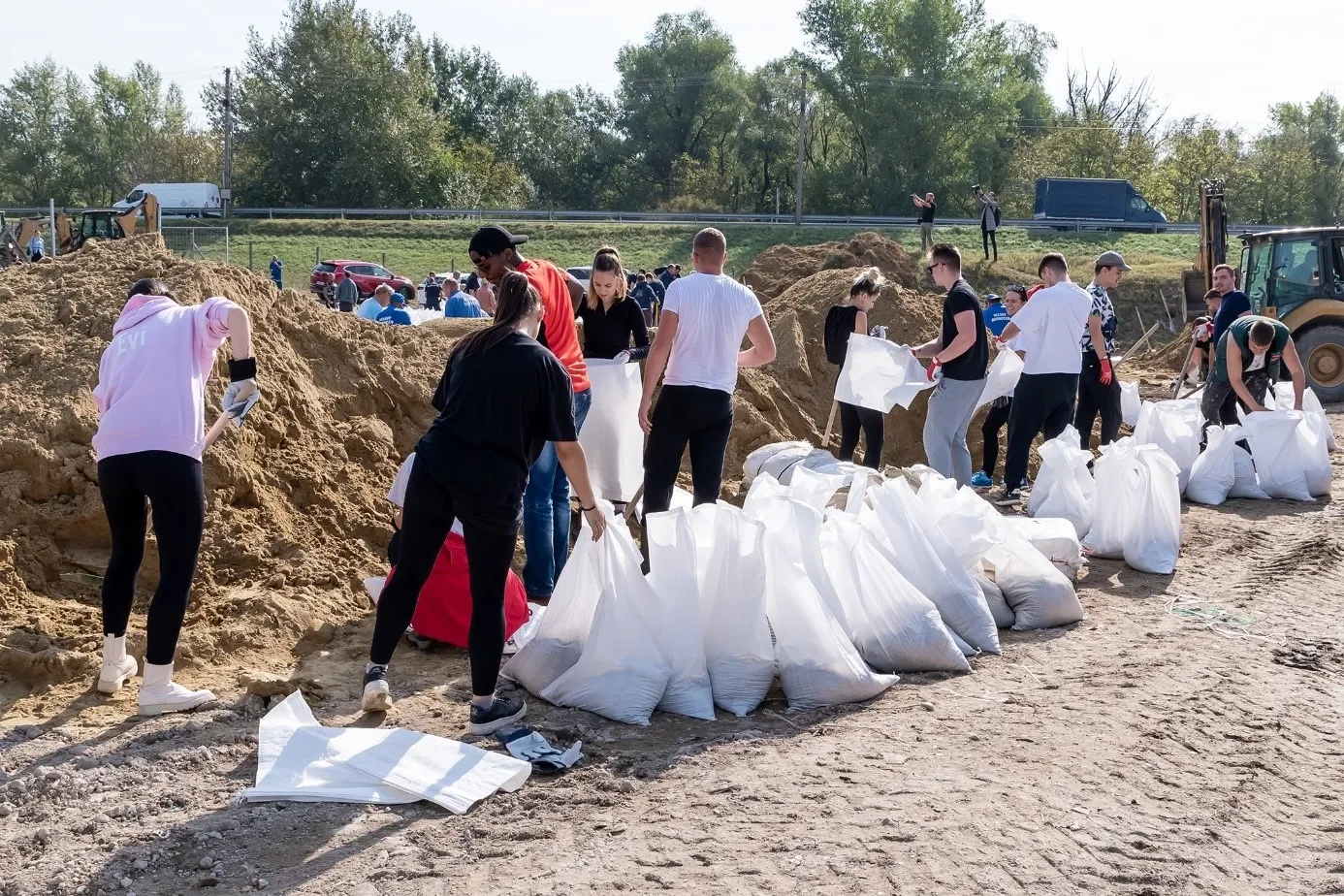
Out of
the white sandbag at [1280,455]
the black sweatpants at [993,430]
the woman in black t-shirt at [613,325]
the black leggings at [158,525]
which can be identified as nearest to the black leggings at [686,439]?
the woman in black t-shirt at [613,325]

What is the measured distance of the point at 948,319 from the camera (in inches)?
285

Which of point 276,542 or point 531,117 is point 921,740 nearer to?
point 276,542

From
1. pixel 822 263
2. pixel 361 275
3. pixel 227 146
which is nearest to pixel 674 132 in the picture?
pixel 227 146

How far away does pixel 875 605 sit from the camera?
15.4 ft

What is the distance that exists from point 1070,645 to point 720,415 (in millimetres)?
1773

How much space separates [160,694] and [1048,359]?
5544mm

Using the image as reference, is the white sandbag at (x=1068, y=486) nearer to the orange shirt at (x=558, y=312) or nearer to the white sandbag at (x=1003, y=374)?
the white sandbag at (x=1003, y=374)

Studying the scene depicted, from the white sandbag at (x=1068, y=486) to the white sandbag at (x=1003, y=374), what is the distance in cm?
152

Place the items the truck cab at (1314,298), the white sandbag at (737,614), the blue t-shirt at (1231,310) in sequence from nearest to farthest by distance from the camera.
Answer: the white sandbag at (737,614), the blue t-shirt at (1231,310), the truck cab at (1314,298)

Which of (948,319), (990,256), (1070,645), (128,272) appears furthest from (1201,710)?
(990,256)

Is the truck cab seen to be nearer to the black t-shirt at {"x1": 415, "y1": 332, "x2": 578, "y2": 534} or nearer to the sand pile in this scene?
the sand pile

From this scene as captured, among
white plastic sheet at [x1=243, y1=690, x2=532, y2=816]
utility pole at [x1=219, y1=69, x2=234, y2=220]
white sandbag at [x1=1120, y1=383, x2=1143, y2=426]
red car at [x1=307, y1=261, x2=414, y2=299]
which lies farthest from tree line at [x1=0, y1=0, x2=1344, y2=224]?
white plastic sheet at [x1=243, y1=690, x2=532, y2=816]

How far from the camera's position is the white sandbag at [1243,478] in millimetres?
8820

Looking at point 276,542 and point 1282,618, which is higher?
point 276,542
